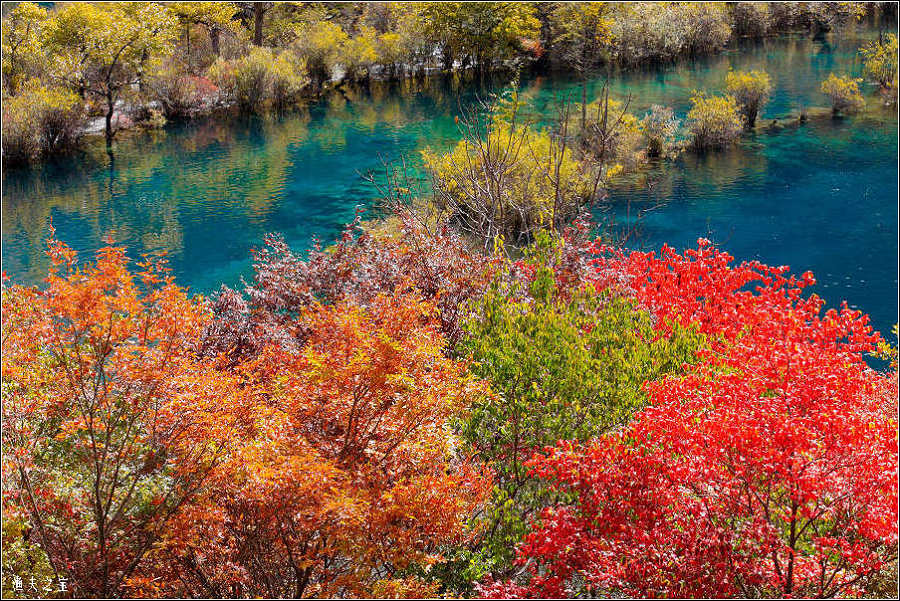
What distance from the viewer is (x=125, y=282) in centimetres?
810

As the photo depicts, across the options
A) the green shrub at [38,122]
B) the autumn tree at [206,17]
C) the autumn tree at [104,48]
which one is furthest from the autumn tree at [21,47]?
the autumn tree at [206,17]

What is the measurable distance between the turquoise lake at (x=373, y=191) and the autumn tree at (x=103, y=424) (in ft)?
54.7

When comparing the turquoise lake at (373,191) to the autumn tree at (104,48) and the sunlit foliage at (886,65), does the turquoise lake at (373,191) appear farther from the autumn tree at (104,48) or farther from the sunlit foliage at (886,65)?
the autumn tree at (104,48)

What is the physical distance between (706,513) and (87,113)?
164 feet

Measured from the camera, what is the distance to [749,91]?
40969 mm

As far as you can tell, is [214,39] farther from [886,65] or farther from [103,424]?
[103,424]

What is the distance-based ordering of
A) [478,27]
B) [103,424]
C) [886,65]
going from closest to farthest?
[103,424] → [886,65] → [478,27]

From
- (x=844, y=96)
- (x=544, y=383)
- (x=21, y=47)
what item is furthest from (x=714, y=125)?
(x=21, y=47)

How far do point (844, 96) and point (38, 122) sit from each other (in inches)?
1792

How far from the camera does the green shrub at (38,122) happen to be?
40281mm

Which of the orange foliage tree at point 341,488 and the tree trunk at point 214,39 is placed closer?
the orange foliage tree at point 341,488

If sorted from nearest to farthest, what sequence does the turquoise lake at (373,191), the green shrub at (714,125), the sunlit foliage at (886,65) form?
the turquoise lake at (373,191), the green shrub at (714,125), the sunlit foliage at (886,65)

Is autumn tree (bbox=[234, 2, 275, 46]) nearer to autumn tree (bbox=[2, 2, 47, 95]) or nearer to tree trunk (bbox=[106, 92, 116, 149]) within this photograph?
autumn tree (bbox=[2, 2, 47, 95])

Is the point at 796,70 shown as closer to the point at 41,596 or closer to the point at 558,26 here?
the point at 558,26
